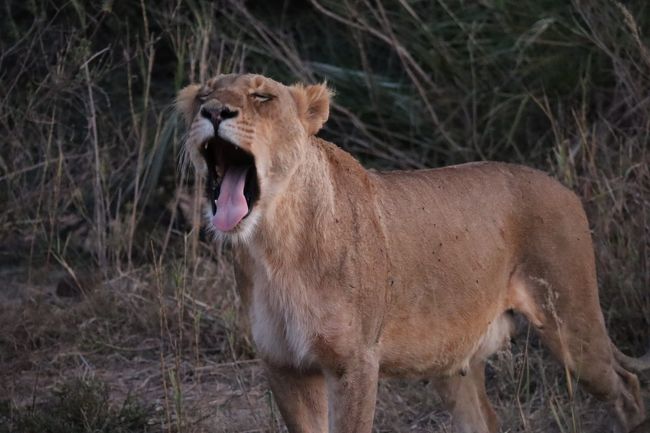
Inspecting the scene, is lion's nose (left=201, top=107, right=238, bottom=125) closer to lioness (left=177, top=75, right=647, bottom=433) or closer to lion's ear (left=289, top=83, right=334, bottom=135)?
lioness (left=177, top=75, right=647, bottom=433)

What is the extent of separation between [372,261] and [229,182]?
57 centimetres

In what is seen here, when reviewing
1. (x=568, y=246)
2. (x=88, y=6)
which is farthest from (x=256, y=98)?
(x=88, y=6)

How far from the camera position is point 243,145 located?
3553mm

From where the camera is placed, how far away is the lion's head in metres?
3.56

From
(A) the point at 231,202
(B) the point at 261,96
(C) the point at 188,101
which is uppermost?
(B) the point at 261,96

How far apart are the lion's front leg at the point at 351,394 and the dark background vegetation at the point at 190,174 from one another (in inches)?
42.8

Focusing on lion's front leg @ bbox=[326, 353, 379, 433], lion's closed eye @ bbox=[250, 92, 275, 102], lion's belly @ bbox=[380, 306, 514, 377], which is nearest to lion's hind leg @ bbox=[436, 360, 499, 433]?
lion's belly @ bbox=[380, 306, 514, 377]

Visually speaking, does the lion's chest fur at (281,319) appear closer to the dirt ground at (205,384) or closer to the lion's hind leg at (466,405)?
the dirt ground at (205,384)

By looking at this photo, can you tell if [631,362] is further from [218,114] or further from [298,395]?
[218,114]

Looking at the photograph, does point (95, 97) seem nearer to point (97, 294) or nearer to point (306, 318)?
point (97, 294)

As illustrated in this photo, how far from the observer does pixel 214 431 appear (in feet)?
16.6

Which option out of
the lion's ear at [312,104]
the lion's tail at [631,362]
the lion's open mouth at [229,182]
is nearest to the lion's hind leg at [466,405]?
the lion's tail at [631,362]

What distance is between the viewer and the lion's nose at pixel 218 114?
353cm

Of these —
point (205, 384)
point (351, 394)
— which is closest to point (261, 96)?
point (351, 394)
